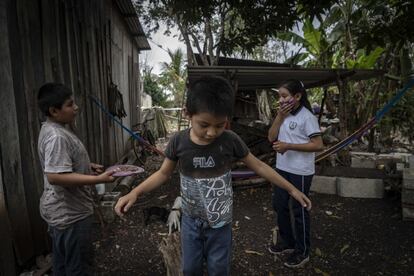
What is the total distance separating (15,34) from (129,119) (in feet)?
20.1

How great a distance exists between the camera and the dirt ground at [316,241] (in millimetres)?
3002

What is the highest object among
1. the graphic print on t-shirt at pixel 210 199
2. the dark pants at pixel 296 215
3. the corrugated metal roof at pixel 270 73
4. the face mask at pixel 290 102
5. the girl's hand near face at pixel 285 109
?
→ the corrugated metal roof at pixel 270 73

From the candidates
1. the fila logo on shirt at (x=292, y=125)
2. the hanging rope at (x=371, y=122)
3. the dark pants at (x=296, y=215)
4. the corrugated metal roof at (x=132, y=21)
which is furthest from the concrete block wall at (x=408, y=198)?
the corrugated metal roof at (x=132, y=21)

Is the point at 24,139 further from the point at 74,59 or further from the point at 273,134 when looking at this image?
the point at 273,134

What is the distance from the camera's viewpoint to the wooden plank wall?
8.27 feet

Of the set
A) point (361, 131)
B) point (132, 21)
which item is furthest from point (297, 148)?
point (132, 21)

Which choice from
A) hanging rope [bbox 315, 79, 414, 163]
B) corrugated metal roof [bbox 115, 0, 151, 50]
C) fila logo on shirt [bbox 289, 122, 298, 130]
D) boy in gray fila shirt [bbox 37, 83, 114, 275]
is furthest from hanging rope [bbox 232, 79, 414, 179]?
corrugated metal roof [bbox 115, 0, 151, 50]

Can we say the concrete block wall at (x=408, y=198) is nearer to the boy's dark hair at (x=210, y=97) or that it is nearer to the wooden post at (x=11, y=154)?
the boy's dark hair at (x=210, y=97)

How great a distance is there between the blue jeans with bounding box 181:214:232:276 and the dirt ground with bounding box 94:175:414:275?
1.24m

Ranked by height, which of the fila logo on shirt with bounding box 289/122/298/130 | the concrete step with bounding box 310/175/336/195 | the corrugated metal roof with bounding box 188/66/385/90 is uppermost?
the corrugated metal roof with bounding box 188/66/385/90

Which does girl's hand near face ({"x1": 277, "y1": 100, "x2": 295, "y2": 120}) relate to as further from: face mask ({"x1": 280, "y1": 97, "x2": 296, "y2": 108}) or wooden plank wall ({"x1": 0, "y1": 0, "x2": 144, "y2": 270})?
wooden plank wall ({"x1": 0, "y1": 0, "x2": 144, "y2": 270})

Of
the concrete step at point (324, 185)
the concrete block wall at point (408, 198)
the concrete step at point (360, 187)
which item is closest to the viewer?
the concrete block wall at point (408, 198)

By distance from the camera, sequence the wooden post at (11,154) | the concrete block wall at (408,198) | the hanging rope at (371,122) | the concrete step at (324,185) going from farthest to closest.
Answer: the concrete step at (324,185)
the concrete block wall at (408,198)
the hanging rope at (371,122)
the wooden post at (11,154)

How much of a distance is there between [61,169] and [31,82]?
4.72 feet
